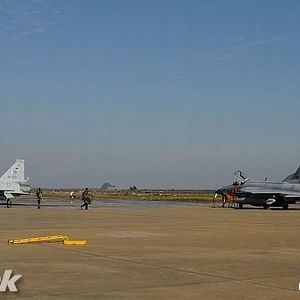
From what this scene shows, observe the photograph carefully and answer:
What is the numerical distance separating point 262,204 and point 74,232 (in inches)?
1349

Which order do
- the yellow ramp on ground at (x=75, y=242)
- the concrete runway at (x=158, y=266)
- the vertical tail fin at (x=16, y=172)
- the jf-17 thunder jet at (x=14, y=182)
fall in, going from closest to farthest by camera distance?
the concrete runway at (x=158, y=266), the yellow ramp on ground at (x=75, y=242), the jf-17 thunder jet at (x=14, y=182), the vertical tail fin at (x=16, y=172)

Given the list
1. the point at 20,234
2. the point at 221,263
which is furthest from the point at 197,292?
the point at 20,234

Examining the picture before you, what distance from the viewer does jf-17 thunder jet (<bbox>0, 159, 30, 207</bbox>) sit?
56934mm

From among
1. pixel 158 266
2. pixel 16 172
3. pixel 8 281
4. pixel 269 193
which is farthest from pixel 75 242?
pixel 16 172

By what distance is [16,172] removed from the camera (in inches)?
2399

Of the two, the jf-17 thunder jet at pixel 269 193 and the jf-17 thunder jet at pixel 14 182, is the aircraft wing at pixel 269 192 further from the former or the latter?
the jf-17 thunder jet at pixel 14 182

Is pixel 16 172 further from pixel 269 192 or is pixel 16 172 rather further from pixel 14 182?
pixel 269 192

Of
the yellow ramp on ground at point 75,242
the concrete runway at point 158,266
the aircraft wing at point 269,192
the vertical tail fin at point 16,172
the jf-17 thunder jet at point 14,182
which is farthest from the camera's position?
the vertical tail fin at point 16,172

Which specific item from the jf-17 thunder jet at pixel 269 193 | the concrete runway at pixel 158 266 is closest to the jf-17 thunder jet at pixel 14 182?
the jf-17 thunder jet at pixel 269 193

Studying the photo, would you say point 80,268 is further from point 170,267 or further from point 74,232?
point 74,232

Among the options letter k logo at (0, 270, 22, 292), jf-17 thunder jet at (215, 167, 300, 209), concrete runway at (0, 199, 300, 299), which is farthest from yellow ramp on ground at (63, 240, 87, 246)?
jf-17 thunder jet at (215, 167, 300, 209)

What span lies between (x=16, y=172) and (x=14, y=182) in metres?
2.03

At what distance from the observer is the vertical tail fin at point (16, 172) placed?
197 feet

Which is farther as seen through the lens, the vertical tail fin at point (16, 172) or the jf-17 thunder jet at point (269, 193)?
the vertical tail fin at point (16, 172)
